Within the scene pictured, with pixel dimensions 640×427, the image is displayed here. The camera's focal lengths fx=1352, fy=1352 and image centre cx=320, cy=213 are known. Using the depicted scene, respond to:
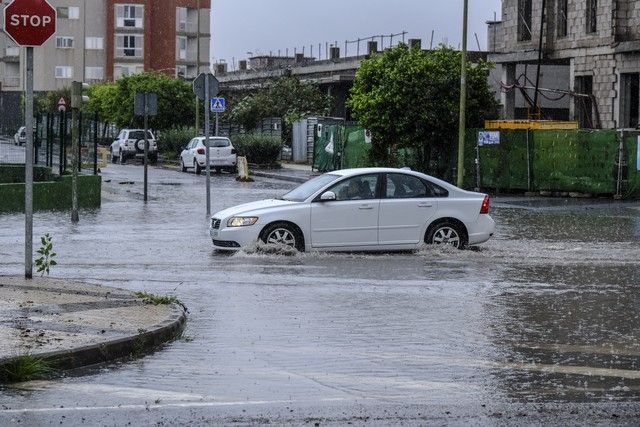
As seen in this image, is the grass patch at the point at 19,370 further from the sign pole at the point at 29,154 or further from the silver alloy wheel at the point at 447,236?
the silver alloy wheel at the point at 447,236

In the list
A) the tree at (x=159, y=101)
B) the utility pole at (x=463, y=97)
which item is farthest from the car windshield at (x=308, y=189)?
the tree at (x=159, y=101)

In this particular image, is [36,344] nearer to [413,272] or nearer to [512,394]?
[512,394]

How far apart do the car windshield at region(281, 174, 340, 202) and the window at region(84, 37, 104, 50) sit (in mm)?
103735

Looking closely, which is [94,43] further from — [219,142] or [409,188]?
[409,188]

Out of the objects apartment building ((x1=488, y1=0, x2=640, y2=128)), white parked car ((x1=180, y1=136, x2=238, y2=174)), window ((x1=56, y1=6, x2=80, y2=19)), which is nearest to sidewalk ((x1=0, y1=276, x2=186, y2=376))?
apartment building ((x1=488, y1=0, x2=640, y2=128))

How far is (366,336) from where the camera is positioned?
12234mm

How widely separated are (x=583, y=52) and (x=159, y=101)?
33.1 m

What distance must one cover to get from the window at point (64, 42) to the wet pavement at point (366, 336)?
9977 cm

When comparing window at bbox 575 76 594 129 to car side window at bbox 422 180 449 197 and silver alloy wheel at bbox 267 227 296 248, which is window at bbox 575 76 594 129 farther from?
silver alloy wheel at bbox 267 227 296 248

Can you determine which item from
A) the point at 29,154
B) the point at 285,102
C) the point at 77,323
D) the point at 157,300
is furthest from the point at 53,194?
the point at 285,102

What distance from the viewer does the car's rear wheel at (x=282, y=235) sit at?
20.2m

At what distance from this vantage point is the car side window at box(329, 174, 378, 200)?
810 inches

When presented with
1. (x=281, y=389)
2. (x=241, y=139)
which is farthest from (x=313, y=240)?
(x=241, y=139)

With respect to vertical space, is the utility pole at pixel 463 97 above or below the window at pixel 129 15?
below
